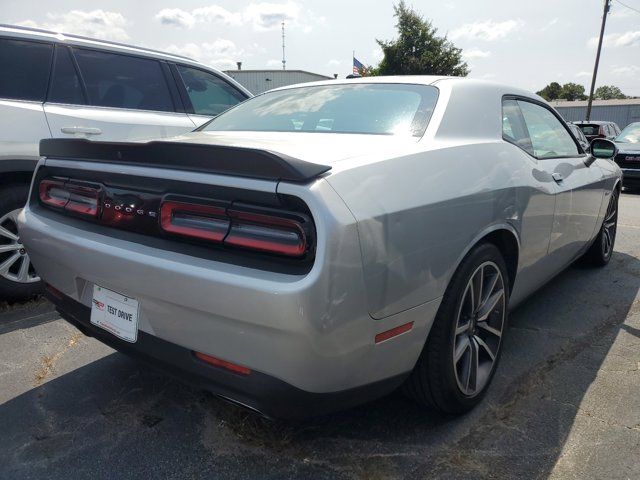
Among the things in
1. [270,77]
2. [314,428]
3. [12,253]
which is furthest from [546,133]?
[270,77]

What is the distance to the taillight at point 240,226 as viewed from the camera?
60.6 inches

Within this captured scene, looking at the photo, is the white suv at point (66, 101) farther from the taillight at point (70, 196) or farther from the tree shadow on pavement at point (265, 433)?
the tree shadow on pavement at point (265, 433)

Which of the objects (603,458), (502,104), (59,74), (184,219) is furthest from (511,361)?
(59,74)

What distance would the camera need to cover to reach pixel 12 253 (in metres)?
3.53

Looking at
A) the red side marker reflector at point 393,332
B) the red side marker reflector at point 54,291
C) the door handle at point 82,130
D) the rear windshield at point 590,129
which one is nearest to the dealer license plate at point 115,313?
the red side marker reflector at point 54,291

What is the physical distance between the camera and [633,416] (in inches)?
90.5

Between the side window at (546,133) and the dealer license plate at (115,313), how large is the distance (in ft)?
7.32

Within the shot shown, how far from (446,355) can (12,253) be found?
303 centimetres

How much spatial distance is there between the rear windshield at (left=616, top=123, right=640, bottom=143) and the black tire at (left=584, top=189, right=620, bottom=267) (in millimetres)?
8512

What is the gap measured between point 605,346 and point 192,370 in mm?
2452

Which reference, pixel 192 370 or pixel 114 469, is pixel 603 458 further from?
pixel 114 469

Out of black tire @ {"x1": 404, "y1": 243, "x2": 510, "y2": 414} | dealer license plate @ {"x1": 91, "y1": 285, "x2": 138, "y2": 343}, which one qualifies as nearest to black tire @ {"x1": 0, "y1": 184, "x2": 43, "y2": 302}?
dealer license plate @ {"x1": 91, "y1": 285, "x2": 138, "y2": 343}

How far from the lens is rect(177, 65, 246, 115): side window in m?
4.60

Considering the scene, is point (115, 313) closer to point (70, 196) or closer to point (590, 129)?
point (70, 196)
